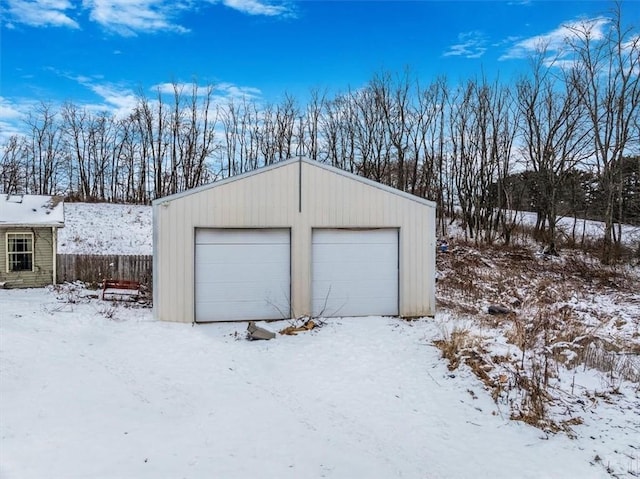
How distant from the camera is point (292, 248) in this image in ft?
31.3

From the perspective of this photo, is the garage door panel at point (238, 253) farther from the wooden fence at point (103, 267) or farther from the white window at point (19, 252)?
the white window at point (19, 252)

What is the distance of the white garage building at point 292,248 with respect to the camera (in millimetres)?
9141

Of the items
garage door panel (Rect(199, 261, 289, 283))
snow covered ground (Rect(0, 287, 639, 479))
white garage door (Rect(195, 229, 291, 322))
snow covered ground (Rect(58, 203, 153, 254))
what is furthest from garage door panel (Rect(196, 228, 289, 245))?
snow covered ground (Rect(58, 203, 153, 254))

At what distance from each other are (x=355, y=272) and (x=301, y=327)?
199 centimetres

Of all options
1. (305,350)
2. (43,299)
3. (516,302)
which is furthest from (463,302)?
(43,299)

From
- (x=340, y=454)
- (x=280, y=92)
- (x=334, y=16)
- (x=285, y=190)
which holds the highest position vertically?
(x=280, y=92)

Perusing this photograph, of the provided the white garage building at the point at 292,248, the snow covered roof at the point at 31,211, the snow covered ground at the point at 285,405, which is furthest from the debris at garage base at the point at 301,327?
the snow covered roof at the point at 31,211

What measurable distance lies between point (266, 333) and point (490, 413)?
432cm

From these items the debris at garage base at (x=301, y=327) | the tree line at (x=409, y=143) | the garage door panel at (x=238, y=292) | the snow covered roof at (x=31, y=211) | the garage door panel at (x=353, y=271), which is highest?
the tree line at (x=409, y=143)

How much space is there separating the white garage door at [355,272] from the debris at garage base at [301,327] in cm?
73

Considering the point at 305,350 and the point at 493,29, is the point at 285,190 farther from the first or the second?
the point at 493,29

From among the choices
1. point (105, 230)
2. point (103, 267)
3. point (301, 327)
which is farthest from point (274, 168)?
point (105, 230)

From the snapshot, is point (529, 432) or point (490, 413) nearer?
point (529, 432)

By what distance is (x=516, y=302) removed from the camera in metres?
11.3
